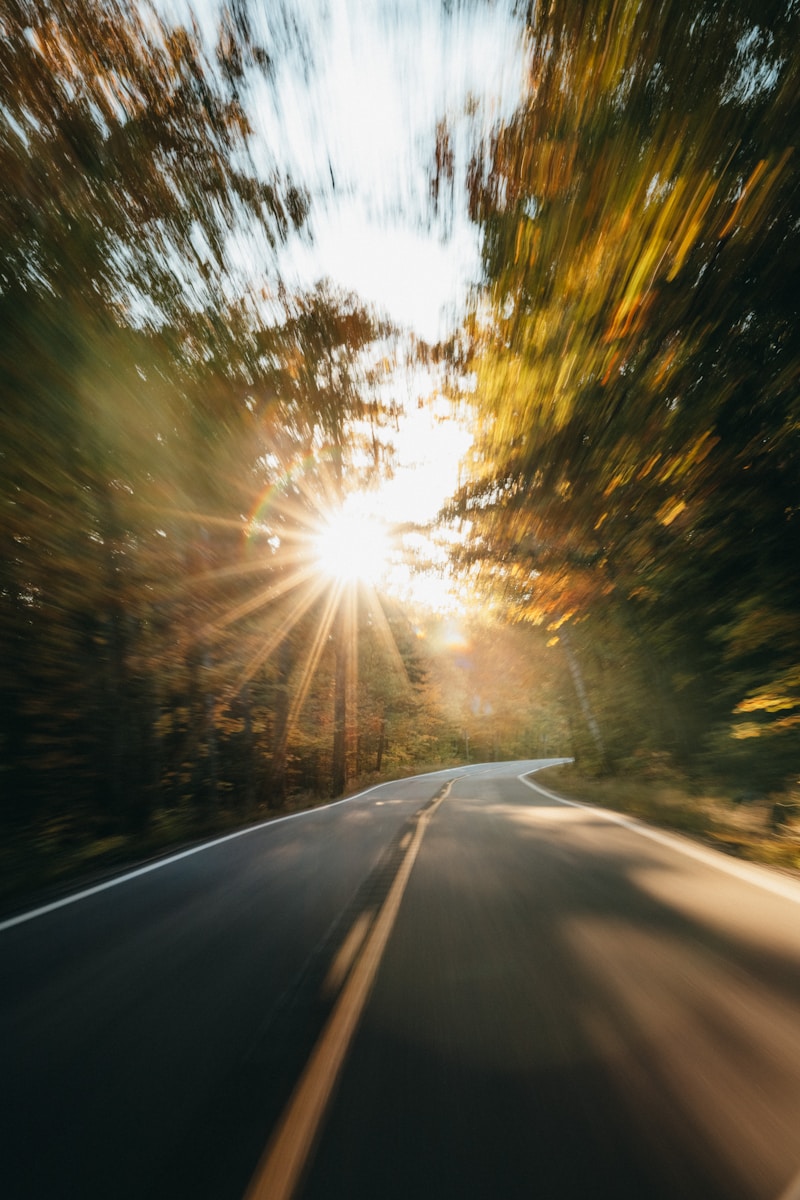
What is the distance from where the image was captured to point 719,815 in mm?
8398

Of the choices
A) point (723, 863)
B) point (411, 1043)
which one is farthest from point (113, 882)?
point (723, 863)

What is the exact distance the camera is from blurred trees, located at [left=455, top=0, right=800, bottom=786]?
385 cm

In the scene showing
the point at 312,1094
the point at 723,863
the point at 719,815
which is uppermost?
the point at 719,815

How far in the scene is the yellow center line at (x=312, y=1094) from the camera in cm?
172

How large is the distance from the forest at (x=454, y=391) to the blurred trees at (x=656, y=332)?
3cm

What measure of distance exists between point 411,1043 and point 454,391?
20.6 feet

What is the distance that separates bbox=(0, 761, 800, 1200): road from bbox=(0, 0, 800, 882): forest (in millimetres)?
3895

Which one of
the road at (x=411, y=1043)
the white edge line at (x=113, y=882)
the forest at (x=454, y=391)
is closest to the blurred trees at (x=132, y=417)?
the forest at (x=454, y=391)

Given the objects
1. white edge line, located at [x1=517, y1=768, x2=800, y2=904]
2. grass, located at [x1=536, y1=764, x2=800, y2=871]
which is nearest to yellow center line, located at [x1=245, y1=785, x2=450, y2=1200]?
white edge line, located at [x1=517, y1=768, x2=800, y2=904]

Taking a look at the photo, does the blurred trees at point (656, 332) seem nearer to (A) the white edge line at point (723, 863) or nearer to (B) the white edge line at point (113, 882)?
(A) the white edge line at point (723, 863)

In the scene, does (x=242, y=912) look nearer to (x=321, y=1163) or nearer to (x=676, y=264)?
(x=321, y=1163)

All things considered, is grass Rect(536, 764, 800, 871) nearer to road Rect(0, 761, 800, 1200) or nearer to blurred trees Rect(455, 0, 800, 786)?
blurred trees Rect(455, 0, 800, 786)

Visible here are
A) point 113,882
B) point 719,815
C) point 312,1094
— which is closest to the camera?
point 312,1094

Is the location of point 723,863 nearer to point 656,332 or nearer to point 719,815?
point 719,815
